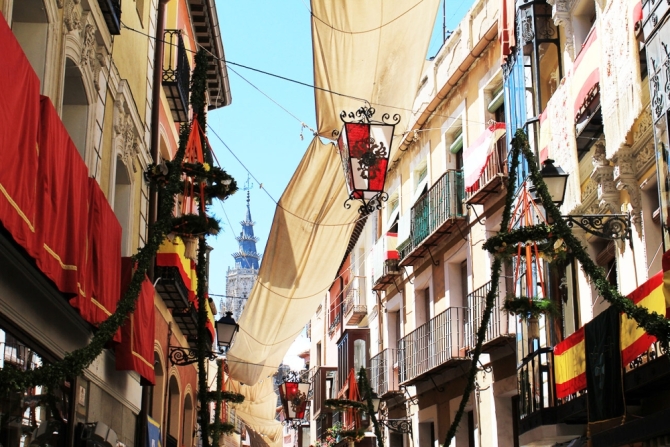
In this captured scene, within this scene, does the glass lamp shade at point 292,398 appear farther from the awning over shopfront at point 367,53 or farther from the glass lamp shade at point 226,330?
the awning over shopfront at point 367,53

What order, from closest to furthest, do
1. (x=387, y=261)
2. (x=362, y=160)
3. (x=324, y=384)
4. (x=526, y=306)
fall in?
(x=526, y=306)
(x=362, y=160)
(x=387, y=261)
(x=324, y=384)

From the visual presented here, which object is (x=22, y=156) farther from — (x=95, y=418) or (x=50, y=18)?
(x=95, y=418)

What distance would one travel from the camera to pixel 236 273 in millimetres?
164875

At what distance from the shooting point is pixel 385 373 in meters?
23.0

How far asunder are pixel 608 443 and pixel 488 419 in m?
8.05

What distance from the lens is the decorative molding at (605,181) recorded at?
12.1 meters

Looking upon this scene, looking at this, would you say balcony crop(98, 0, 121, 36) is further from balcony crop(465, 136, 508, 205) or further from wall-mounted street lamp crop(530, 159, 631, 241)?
balcony crop(465, 136, 508, 205)

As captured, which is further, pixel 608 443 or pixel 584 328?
pixel 584 328

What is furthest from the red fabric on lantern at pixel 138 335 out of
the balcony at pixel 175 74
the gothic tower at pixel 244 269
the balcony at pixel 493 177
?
the gothic tower at pixel 244 269

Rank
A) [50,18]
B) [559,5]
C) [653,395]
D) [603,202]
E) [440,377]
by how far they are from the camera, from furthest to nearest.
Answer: [440,377], [559,5], [603,202], [653,395], [50,18]

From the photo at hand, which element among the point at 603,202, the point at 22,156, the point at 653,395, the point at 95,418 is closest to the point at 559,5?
the point at 603,202

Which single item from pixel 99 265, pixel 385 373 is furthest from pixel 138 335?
→ pixel 385 373

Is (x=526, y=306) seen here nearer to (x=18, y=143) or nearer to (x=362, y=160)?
(x=362, y=160)

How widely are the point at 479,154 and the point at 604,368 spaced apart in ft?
24.2
